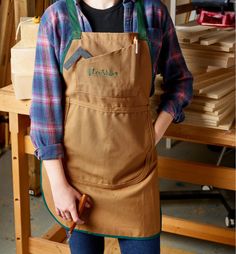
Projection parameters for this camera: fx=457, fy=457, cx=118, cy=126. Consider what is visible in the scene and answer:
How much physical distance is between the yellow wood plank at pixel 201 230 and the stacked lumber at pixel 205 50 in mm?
592

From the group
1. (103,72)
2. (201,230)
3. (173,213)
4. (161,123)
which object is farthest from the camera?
(173,213)

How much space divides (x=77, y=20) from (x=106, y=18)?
0.23 feet

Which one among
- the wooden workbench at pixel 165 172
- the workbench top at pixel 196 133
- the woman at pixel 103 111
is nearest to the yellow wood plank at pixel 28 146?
the wooden workbench at pixel 165 172

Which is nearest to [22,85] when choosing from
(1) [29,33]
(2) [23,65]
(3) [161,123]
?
(2) [23,65]

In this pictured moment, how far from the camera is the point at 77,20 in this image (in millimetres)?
1073

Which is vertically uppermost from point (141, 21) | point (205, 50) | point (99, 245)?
point (141, 21)

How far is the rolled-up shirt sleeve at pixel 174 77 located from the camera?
3.87ft

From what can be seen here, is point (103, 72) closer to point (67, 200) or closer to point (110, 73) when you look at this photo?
point (110, 73)

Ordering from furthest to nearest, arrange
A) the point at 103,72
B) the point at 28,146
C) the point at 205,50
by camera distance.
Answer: the point at 28,146
the point at 205,50
the point at 103,72

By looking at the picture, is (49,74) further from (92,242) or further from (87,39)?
(92,242)

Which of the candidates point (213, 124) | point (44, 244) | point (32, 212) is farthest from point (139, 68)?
point (32, 212)

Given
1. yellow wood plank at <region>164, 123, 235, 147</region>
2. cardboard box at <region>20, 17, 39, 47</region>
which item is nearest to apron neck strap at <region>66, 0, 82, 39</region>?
cardboard box at <region>20, 17, 39, 47</region>

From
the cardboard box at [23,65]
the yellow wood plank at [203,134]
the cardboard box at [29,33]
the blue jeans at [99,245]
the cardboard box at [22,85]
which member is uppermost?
the cardboard box at [29,33]

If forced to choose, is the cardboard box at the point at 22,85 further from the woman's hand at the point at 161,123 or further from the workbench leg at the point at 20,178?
the woman's hand at the point at 161,123
